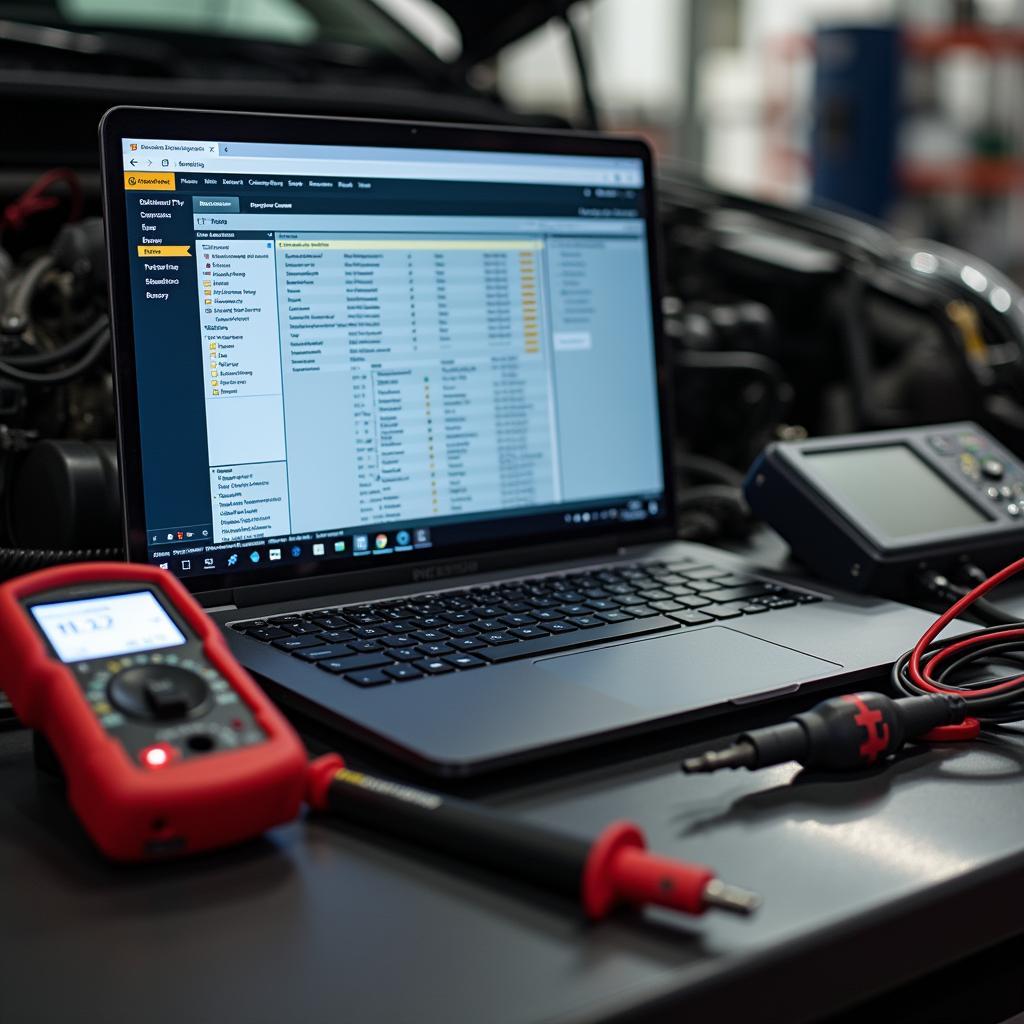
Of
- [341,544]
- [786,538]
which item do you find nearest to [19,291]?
[341,544]

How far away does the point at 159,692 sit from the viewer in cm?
50

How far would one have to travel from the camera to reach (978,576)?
0.85 metres

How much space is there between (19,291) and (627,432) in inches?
17.6

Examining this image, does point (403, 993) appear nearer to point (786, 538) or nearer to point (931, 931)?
point (931, 931)

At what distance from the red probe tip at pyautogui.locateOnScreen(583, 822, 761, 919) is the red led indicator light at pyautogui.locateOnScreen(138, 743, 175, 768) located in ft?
0.54

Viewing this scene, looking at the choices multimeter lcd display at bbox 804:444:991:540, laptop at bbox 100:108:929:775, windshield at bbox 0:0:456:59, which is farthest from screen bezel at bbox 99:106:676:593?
windshield at bbox 0:0:456:59

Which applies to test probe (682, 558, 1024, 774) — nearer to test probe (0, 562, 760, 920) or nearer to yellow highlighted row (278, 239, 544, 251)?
test probe (0, 562, 760, 920)

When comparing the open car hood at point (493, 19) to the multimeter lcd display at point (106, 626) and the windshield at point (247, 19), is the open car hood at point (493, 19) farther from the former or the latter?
the multimeter lcd display at point (106, 626)

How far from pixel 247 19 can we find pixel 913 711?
1370 millimetres

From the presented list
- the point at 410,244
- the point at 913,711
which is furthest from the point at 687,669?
the point at 410,244

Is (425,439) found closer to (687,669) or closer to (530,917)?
(687,669)

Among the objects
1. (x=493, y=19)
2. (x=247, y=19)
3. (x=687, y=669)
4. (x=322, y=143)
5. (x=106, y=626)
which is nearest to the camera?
(x=106, y=626)

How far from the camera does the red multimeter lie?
1.53 ft

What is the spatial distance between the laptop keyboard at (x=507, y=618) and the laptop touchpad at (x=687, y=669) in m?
0.02
